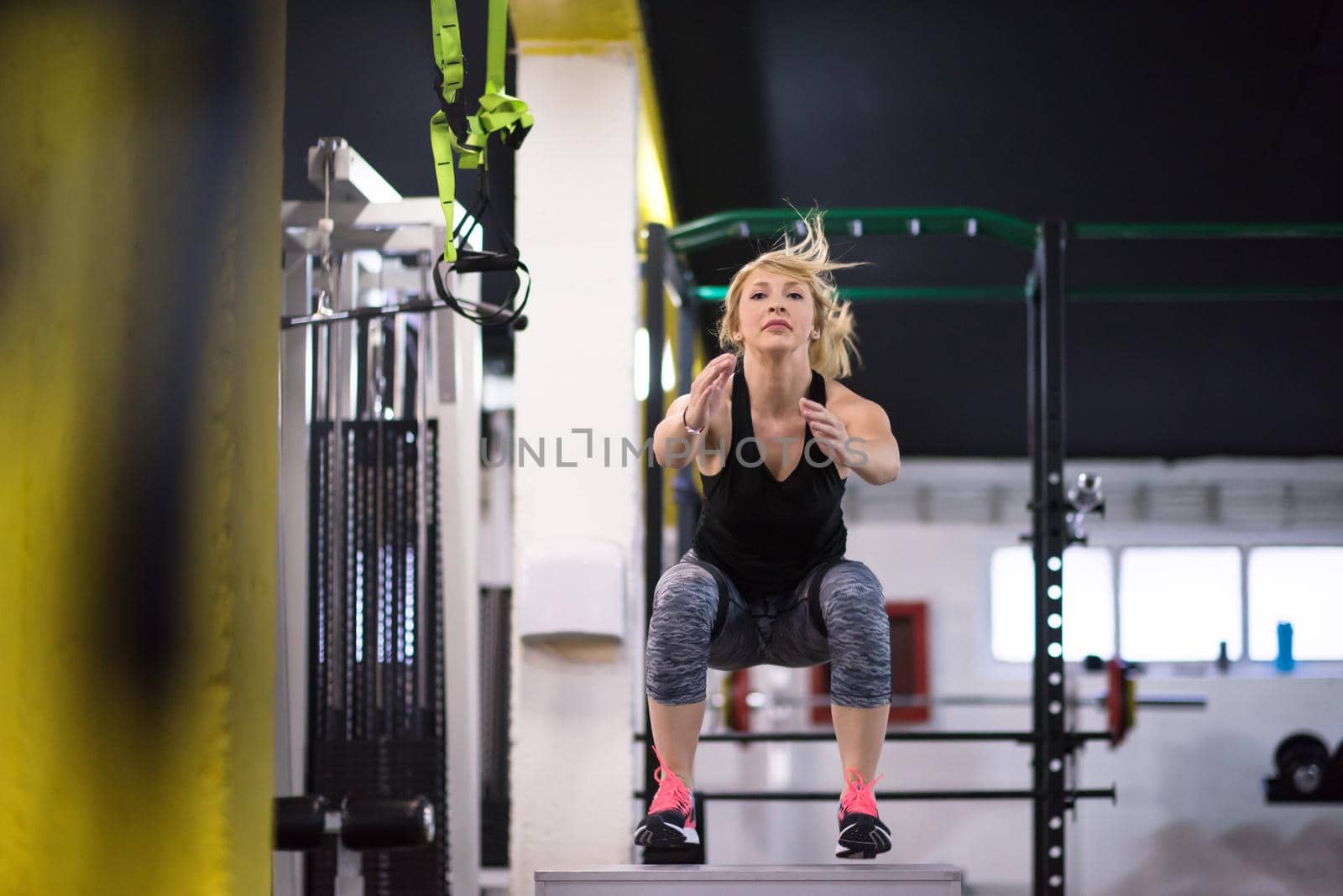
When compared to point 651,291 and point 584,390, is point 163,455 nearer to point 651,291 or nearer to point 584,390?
point 651,291

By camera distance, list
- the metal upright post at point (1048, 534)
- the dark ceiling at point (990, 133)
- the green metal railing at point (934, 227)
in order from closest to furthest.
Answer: the green metal railing at point (934, 227) → the metal upright post at point (1048, 534) → the dark ceiling at point (990, 133)

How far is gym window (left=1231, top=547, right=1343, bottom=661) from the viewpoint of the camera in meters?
6.47

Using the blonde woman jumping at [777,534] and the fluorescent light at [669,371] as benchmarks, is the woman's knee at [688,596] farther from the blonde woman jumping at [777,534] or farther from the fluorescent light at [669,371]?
the fluorescent light at [669,371]

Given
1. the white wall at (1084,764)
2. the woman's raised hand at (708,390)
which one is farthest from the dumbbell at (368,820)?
the white wall at (1084,764)

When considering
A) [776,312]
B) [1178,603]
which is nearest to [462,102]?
[776,312]

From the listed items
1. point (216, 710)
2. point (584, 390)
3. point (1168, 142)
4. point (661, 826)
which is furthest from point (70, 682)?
point (1168, 142)

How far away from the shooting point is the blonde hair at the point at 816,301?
1645mm

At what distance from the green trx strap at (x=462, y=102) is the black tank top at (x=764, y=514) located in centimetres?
40

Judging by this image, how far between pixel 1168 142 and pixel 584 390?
2.53 metres

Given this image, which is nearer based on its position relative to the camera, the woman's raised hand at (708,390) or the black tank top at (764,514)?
the woman's raised hand at (708,390)

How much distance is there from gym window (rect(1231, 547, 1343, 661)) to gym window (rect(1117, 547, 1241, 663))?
9cm

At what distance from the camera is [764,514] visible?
169 centimetres

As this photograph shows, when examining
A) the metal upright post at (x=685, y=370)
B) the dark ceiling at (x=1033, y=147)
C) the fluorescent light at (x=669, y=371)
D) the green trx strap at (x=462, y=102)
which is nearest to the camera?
the green trx strap at (x=462, y=102)

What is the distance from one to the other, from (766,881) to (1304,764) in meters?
5.17
